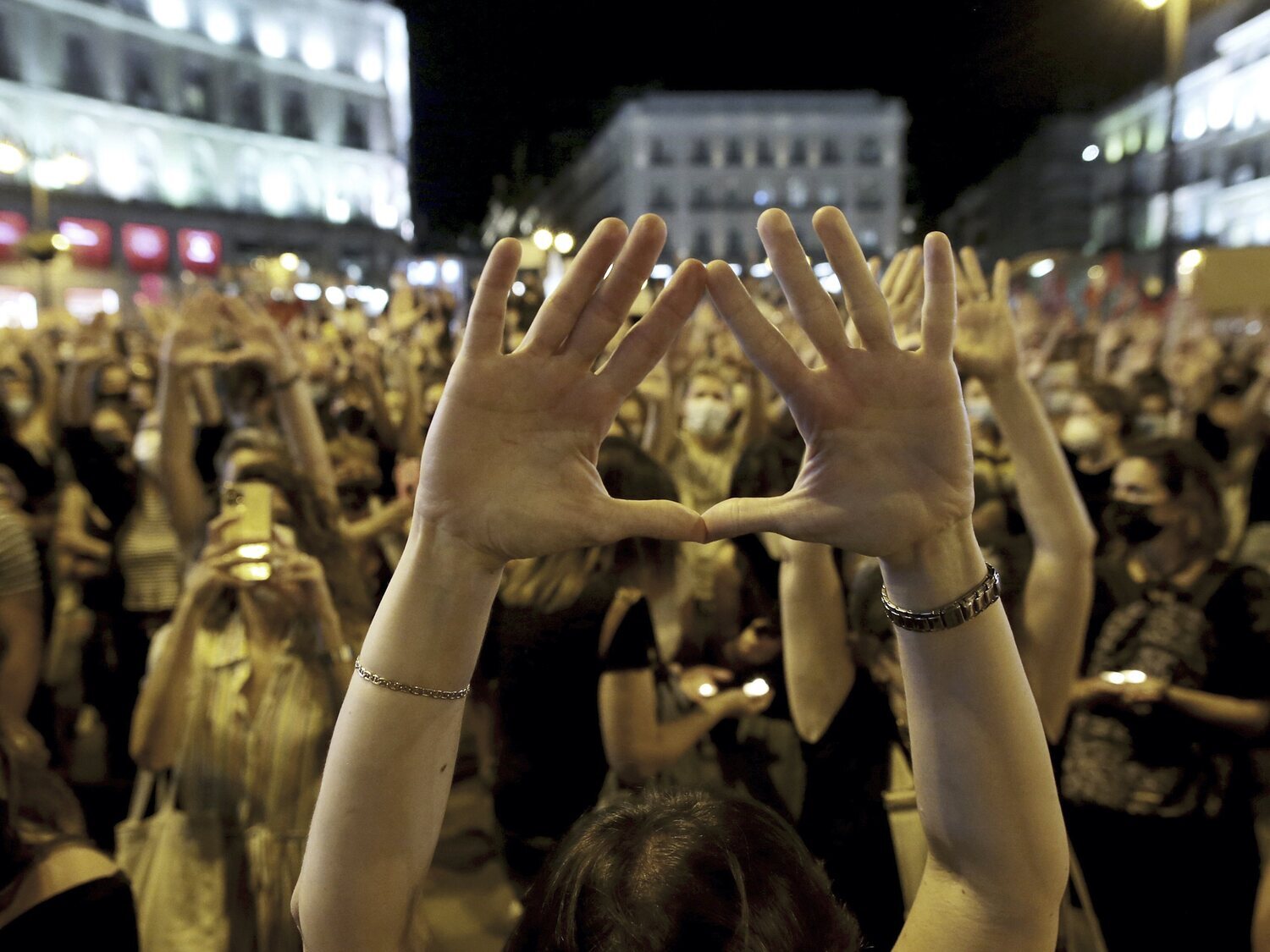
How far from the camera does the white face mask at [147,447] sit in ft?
12.7

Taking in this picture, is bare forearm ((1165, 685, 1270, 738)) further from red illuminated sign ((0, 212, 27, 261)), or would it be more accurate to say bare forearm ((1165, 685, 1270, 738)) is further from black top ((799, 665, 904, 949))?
red illuminated sign ((0, 212, 27, 261))

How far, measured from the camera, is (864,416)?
97 cm

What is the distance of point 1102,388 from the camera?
4656 mm

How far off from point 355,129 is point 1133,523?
179 feet

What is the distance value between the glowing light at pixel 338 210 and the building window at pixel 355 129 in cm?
338

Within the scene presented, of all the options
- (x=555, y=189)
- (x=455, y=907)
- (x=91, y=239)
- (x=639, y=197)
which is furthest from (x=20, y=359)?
(x=555, y=189)

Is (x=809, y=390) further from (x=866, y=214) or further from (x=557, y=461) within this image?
(x=866, y=214)

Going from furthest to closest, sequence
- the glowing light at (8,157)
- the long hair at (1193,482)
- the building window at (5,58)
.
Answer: the building window at (5,58), the glowing light at (8,157), the long hair at (1193,482)

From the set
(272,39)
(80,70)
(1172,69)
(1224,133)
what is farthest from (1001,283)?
(1224,133)

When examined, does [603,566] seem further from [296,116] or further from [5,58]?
[296,116]

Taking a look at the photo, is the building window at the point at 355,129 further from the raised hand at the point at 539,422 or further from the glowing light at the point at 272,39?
the raised hand at the point at 539,422

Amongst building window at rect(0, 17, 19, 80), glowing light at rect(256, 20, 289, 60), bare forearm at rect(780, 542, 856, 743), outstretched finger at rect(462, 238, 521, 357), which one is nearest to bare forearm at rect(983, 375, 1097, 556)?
bare forearm at rect(780, 542, 856, 743)

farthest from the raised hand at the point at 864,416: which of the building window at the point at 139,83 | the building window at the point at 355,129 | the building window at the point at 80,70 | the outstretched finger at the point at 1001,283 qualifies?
the building window at the point at 355,129

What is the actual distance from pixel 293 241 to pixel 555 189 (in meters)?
39.7
